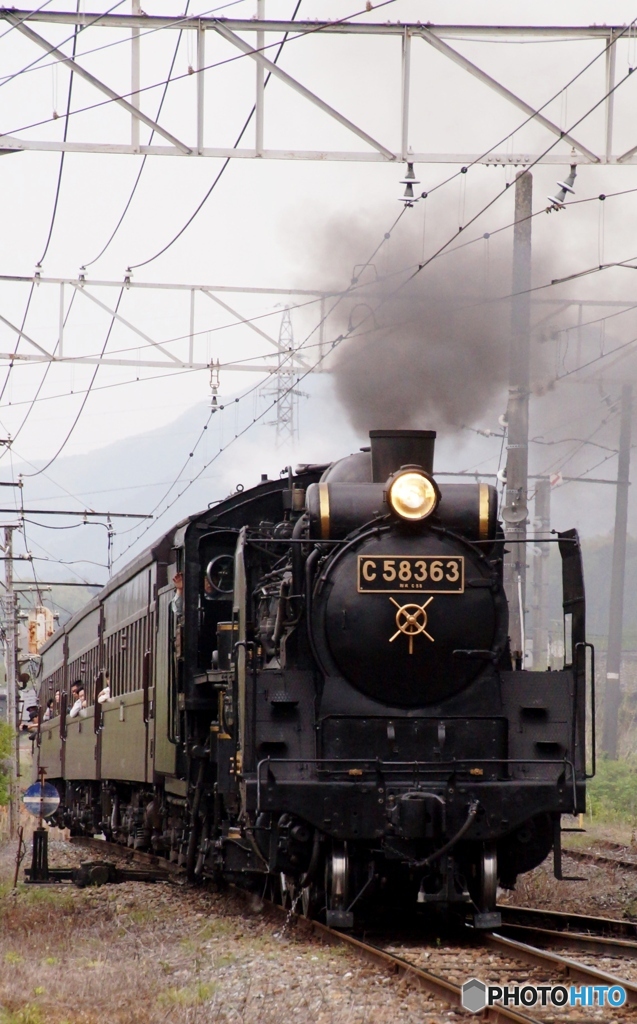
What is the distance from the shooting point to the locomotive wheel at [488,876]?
8641 mm

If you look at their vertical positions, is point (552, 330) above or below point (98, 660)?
above

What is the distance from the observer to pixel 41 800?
14531 mm

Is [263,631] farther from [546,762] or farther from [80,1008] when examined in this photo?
[80,1008]

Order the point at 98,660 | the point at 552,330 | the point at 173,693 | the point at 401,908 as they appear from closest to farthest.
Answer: the point at 401,908 < the point at 173,693 < the point at 552,330 < the point at 98,660

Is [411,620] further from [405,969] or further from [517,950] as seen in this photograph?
[405,969]

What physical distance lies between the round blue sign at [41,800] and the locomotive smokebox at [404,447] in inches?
281

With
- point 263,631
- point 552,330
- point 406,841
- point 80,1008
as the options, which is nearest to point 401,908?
point 406,841

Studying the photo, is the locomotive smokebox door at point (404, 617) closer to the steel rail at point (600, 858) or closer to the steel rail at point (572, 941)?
the steel rail at point (572, 941)

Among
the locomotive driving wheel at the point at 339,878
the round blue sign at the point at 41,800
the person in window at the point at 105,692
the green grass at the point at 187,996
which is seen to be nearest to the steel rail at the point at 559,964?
the locomotive driving wheel at the point at 339,878

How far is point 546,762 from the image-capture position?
880 cm

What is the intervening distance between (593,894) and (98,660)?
26.8ft

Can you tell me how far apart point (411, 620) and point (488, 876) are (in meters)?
1.80

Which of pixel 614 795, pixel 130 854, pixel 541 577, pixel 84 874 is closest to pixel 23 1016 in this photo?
pixel 84 874

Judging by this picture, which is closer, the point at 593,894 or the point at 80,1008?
the point at 80,1008
